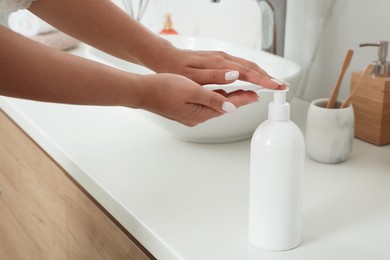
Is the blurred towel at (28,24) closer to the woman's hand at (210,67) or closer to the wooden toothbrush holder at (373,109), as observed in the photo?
the woman's hand at (210,67)

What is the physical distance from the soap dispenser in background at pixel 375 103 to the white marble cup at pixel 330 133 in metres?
0.08

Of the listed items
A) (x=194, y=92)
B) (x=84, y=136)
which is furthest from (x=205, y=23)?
(x=194, y=92)

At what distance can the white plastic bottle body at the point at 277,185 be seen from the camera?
28.5 inches

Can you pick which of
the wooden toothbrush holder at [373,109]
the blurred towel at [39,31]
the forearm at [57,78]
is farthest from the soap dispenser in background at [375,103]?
the blurred towel at [39,31]

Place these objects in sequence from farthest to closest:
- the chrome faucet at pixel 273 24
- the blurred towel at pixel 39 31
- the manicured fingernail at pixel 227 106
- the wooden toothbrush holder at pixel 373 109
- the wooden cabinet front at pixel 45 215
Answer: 1. the blurred towel at pixel 39 31
2. the chrome faucet at pixel 273 24
3. the wooden toothbrush holder at pixel 373 109
4. the wooden cabinet front at pixel 45 215
5. the manicured fingernail at pixel 227 106

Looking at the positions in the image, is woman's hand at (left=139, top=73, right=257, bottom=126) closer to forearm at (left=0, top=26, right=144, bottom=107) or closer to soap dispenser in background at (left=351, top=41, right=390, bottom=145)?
forearm at (left=0, top=26, right=144, bottom=107)

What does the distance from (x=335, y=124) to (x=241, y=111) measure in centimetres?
16

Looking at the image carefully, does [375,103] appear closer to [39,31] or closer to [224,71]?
[224,71]

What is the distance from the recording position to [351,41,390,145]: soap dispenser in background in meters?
1.04

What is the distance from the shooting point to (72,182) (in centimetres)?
106

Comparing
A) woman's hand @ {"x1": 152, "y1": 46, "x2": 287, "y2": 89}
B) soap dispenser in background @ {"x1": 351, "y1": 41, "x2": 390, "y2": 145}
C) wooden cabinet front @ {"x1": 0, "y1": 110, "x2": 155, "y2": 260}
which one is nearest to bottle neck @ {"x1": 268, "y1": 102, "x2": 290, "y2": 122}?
woman's hand @ {"x1": 152, "y1": 46, "x2": 287, "y2": 89}

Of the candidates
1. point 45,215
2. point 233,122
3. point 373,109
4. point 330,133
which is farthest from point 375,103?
point 45,215

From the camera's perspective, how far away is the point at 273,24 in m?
1.27

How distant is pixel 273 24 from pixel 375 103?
0.32 metres
